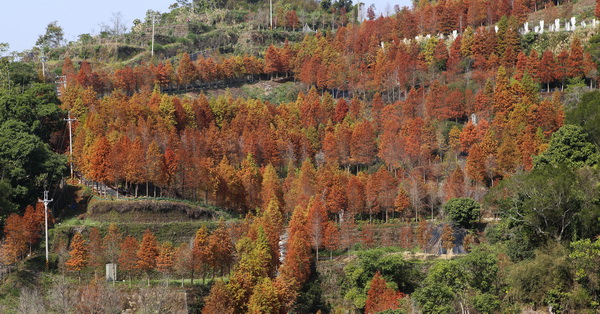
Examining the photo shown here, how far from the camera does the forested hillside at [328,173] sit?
5131 centimetres

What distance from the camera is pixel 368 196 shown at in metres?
68.4

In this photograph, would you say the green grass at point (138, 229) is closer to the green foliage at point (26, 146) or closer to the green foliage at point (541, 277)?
the green foliage at point (26, 146)

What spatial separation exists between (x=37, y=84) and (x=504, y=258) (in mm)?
44822

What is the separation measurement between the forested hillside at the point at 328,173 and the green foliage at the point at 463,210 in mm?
146

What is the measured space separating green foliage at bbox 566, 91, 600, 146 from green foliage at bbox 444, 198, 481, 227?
29.4ft

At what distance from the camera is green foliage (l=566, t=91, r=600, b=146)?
56750 millimetres

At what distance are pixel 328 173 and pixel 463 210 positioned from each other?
12576 mm

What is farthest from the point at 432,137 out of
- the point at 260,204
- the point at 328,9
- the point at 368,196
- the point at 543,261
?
the point at 328,9

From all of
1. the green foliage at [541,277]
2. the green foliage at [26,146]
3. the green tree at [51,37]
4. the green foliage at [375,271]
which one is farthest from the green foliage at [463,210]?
the green tree at [51,37]

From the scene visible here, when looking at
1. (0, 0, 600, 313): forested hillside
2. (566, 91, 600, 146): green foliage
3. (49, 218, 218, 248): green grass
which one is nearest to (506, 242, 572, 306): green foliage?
(0, 0, 600, 313): forested hillside

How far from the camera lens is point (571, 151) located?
54.8m

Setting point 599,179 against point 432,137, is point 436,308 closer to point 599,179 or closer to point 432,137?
point 599,179

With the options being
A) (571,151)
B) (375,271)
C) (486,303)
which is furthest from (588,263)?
(375,271)

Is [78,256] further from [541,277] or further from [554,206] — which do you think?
[554,206]
